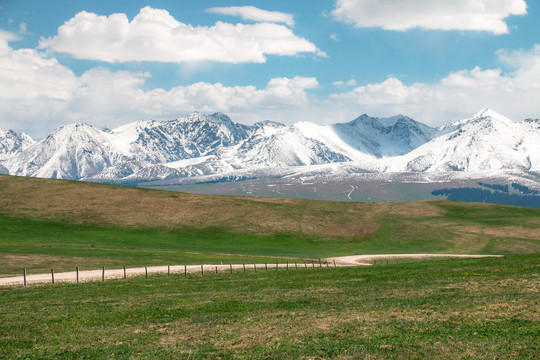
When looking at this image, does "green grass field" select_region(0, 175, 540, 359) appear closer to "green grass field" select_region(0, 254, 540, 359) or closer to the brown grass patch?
"green grass field" select_region(0, 254, 540, 359)

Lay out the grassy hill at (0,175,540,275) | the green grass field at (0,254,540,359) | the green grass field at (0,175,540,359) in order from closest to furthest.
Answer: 1. the green grass field at (0,254,540,359)
2. the green grass field at (0,175,540,359)
3. the grassy hill at (0,175,540,275)

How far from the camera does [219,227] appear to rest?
135 metres

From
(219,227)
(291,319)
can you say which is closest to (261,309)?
(291,319)

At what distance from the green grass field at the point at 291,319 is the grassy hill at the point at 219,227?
45.0 metres

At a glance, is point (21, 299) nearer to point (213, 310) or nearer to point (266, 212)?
point (213, 310)

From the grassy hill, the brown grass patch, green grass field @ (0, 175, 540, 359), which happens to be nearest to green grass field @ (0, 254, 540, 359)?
green grass field @ (0, 175, 540, 359)

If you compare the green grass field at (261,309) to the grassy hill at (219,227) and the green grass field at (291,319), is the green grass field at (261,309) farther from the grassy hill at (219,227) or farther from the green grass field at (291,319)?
the grassy hill at (219,227)

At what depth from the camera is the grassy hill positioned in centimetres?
10781

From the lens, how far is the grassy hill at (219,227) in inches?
4245

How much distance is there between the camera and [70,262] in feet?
262

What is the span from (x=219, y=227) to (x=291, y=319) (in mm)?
104735

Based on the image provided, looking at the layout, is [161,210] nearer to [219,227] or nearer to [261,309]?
[219,227]

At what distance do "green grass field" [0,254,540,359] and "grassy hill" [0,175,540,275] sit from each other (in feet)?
A: 148

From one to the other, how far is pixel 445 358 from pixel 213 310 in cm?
1825
